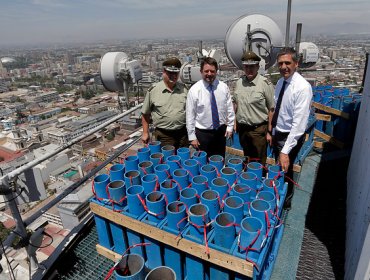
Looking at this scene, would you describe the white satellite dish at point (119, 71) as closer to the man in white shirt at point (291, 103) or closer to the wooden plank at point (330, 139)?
the man in white shirt at point (291, 103)

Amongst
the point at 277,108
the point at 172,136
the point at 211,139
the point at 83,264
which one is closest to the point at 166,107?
the point at 172,136

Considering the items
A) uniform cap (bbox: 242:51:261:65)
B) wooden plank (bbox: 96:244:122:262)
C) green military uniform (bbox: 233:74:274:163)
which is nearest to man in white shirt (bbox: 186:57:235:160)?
green military uniform (bbox: 233:74:274:163)

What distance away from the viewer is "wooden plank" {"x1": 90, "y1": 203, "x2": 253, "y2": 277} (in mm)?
2014

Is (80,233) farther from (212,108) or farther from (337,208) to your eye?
(337,208)

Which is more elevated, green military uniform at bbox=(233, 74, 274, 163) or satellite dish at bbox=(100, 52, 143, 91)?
satellite dish at bbox=(100, 52, 143, 91)

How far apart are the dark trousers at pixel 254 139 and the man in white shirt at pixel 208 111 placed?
0.22 metres

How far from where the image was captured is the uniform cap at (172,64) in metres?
3.72

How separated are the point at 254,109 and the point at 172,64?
4.50 feet

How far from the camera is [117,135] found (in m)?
42.3

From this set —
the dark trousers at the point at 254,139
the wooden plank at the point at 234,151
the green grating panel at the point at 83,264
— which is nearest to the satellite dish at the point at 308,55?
the wooden plank at the point at 234,151

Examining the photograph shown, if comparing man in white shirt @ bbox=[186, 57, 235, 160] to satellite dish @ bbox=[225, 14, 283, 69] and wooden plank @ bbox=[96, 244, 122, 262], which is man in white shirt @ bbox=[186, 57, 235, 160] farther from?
satellite dish @ bbox=[225, 14, 283, 69]

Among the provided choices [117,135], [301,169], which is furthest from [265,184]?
[117,135]

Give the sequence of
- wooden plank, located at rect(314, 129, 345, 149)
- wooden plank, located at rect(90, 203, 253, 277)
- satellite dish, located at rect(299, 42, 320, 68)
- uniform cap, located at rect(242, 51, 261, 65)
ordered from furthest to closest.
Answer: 1. satellite dish, located at rect(299, 42, 320, 68)
2. wooden plank, located at rect(314, 129, 345, 149)
3. uniform cap, located at rect(242, 51, 261, 65)
4. wooden plank, located at rect(90, 203, 253, 277)

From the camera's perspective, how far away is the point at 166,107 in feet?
13.1
